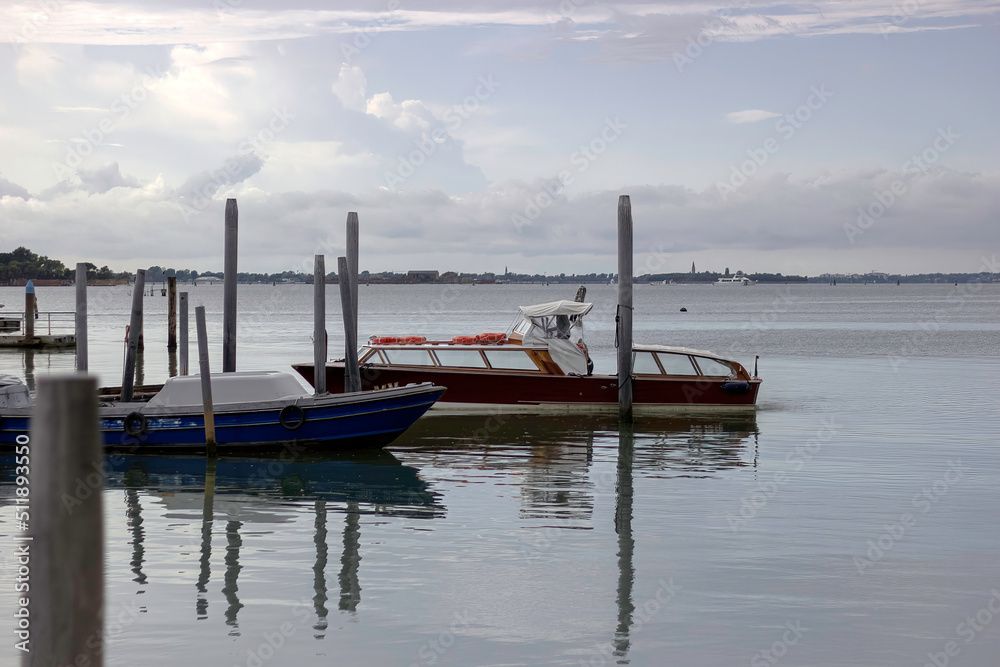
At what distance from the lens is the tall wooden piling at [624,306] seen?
20.1 m

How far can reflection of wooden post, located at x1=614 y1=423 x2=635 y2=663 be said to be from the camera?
796cm

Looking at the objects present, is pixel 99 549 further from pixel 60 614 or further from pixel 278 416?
pixel 278 416

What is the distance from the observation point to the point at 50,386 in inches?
95.7

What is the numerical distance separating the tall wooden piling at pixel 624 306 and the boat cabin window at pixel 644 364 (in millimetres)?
1590

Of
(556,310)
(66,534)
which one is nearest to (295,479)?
(556,310)

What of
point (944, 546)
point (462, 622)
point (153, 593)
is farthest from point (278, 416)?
point (944, 546)

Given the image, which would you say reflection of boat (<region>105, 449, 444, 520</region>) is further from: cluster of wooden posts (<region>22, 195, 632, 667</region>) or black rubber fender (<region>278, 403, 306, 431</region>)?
cluster of wooden posts (<region>22, 195, 632, 667</region>)

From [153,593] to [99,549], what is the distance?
674 cm

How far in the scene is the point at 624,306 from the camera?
20078 millimetres

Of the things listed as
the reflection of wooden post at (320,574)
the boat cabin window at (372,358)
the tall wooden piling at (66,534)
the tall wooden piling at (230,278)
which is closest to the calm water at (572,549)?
the reflection of wooden post at (320,574)

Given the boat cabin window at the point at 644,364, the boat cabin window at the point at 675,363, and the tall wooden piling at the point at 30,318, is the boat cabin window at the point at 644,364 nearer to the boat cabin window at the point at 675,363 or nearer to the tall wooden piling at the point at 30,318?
the boat cabin window at the point at 675,363

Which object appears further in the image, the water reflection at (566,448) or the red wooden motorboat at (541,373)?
the red wooden motorboat at (541,373)

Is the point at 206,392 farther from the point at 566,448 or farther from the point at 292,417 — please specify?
the point at 566,448

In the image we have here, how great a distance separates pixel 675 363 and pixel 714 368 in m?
1.13
